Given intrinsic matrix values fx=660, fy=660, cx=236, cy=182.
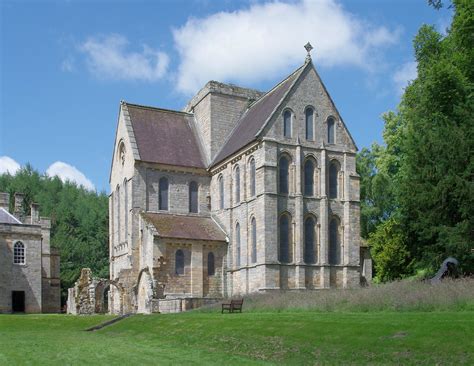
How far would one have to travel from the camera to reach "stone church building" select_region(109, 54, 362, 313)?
145ft

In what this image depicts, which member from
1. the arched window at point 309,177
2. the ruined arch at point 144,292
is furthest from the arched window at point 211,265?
the arched window at point 309,177

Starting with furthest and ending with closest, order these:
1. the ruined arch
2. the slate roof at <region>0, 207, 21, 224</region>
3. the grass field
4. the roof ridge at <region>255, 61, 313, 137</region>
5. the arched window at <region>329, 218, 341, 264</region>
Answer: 1. the slate roof at <region>0, 207, 21, 224</region>
2. the arched window at <region>329, 218, 341, 264</region>
3. the roof ridge at <region>255, 61, 313, 137</region>
4. the ruined arch
5. the grass field

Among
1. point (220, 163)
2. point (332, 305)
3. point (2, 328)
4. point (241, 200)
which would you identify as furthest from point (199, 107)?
point (332, 305)

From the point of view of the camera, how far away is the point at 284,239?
146ft

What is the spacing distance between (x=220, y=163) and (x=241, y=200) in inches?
183

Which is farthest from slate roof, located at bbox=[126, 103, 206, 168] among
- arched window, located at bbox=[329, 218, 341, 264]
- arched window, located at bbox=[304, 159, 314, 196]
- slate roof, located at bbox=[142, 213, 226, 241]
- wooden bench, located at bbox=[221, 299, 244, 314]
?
wooden bench, located at bbox=[221, 299, 244, 314]

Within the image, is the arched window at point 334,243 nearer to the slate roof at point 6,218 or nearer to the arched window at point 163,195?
the arched window at point 163,195

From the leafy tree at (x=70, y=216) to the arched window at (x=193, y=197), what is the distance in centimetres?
2890

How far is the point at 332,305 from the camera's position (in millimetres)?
28656

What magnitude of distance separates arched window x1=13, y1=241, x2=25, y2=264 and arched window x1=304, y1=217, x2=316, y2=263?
79.2ft

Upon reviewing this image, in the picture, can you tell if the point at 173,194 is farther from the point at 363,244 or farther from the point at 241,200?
the point at 363,244

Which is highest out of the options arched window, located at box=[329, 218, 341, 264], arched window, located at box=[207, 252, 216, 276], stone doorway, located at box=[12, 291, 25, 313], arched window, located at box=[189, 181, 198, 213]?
arched window, located at box=[189, 181, 198, 213]

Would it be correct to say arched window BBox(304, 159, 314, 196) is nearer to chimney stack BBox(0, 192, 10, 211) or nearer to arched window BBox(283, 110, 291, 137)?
arched window BBox(283, 110, 291, 137)

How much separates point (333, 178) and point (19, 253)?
26.4m
